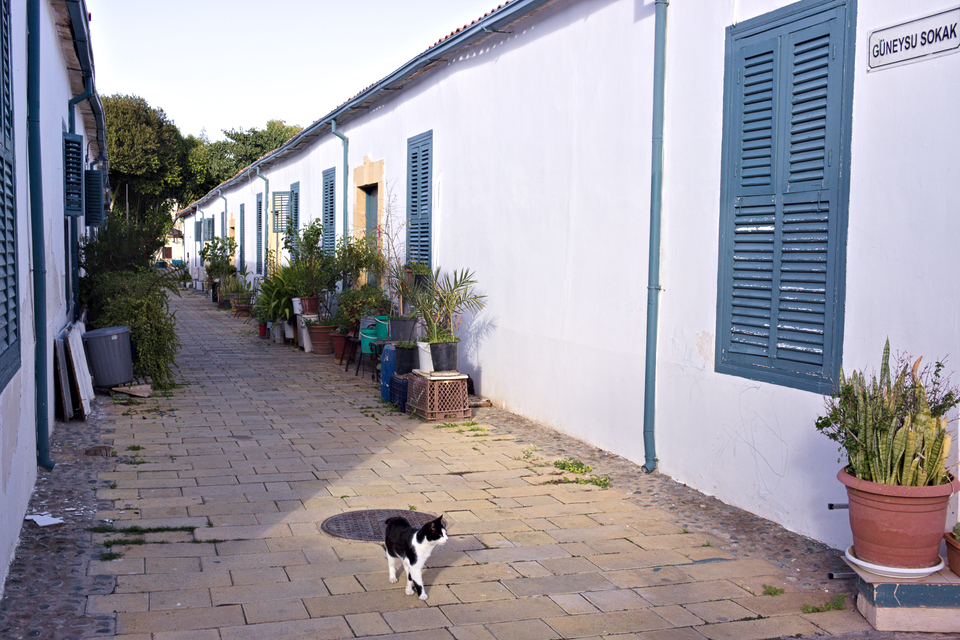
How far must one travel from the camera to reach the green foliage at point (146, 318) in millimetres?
9211

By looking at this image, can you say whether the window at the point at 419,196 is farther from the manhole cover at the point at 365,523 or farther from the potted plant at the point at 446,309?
the manhole cover at the point at 365,523

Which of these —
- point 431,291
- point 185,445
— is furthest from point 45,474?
point 431,291

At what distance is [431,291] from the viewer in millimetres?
9188

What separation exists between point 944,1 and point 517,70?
4843mm

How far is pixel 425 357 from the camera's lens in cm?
838

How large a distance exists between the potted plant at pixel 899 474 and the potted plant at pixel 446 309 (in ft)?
16.2

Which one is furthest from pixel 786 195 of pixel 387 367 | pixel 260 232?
pixel 260 232

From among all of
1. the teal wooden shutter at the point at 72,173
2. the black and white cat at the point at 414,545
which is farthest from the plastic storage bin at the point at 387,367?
the black and white cat at the point at 414,545

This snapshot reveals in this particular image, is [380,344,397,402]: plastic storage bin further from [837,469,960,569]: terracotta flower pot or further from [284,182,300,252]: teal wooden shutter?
[284,182,300,252]: teal wooden shutter

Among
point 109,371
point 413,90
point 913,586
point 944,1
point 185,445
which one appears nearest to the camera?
point 913,586

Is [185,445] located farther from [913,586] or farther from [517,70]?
[913,586]

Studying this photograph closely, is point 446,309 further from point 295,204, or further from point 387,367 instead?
point 295,204

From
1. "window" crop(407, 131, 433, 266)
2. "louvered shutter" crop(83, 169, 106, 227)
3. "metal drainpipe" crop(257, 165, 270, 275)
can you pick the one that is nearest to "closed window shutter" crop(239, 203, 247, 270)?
"metal drainpipe" crop(257, 165, 270, 275)

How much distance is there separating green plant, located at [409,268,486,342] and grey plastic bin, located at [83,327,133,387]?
3.10m
